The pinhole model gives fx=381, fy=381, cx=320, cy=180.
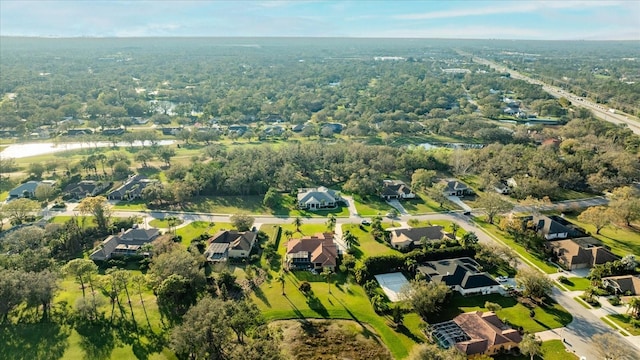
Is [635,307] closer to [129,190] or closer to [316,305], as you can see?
[316,305]

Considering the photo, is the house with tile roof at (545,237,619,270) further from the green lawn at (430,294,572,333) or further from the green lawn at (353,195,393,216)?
the green lawn at (353,195,393,216)

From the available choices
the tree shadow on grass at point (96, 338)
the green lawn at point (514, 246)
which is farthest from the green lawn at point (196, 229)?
the green lawn at point (514, 246)

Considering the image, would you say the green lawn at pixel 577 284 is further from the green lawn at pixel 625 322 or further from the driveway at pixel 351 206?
the driveway at pixel 351 206

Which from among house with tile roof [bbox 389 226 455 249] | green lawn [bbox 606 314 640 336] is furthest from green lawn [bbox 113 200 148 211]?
green lawn [bbox 606 314 640 336]

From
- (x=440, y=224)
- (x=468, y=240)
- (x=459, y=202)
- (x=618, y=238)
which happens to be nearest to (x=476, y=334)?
(x=468, y=240)

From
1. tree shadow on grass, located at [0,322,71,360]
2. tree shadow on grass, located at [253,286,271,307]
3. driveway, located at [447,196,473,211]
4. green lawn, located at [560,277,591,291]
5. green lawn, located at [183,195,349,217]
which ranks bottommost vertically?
tree shadow on grass, located at [0,322,71,360]

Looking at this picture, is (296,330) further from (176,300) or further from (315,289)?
(176,300)
